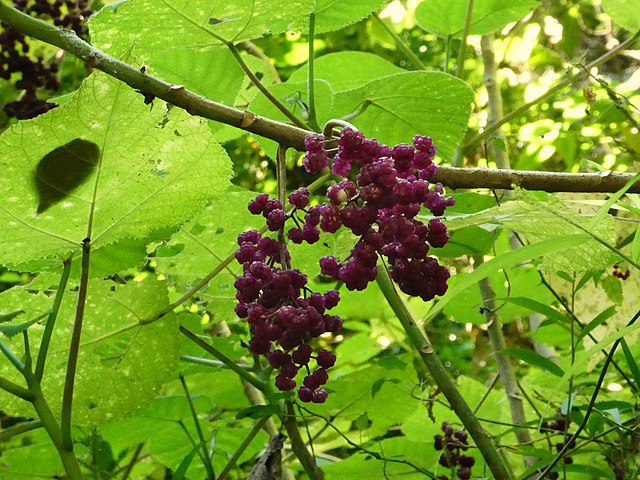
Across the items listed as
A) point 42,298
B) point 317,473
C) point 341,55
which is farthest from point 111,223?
point 341,55

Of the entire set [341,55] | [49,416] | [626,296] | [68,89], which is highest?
[68,89]

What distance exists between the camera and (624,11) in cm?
93

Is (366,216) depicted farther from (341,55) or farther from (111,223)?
(341,55)

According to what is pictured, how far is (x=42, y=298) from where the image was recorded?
2.11 feet

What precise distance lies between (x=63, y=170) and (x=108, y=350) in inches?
7.8

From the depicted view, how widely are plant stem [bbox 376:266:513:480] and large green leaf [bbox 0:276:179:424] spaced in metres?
0.20

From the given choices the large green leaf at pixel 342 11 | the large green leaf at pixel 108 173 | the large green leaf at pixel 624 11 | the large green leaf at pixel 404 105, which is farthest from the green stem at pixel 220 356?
the large green leaf at pixel 624 11

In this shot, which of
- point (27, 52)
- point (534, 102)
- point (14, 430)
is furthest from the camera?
point (27, 52)

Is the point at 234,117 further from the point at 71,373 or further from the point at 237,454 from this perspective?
the point at 237,454

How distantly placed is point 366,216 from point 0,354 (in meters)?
0.36

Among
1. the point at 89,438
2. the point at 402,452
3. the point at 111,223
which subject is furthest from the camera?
the point at 402,452

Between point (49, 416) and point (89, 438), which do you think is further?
point (89, 438)

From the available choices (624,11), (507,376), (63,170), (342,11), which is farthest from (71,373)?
(624,11)

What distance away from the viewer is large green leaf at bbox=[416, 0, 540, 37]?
0.96 metres
